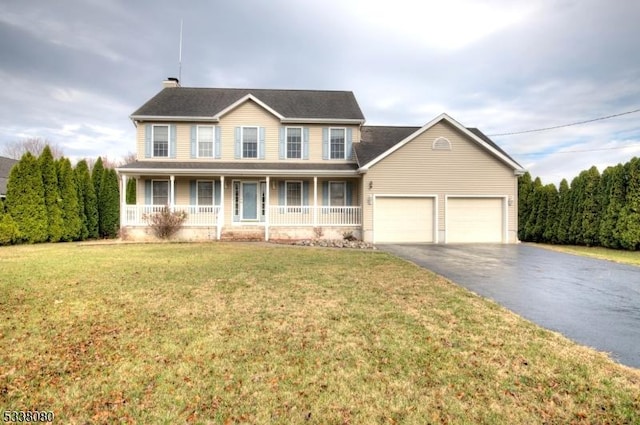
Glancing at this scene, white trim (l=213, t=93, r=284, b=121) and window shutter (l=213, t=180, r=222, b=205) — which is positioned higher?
white trim (l=213, t=93, r=284, b=121)

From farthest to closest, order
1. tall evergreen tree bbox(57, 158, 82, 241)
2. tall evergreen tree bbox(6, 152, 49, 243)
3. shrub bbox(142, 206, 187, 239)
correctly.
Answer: tall evergreen tree bbox(57, 158, 82, 241) → shrub bbox(142, 206, 187, 239) → tall evergreen tree bbox(6, 152, 49, 243)

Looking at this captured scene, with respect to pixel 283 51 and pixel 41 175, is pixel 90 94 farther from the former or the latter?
pixel 283 51

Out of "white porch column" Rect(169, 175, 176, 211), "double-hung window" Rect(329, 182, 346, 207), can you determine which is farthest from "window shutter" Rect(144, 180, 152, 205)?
"double-hung window" Rect(329, 182, 346, 207)

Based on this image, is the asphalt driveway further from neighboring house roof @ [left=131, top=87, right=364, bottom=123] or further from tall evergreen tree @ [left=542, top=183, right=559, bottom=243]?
neighboring house roof @ [left=131, top=87, right=364, bottom=123]

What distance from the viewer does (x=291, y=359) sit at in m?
3.28

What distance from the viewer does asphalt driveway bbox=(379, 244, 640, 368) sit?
13.7ft

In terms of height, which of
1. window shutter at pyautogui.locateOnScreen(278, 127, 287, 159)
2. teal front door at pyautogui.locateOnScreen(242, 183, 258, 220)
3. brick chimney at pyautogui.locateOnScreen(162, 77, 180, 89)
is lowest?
teal front door at pyautogui.locateOnScreen(242, 183, 258, 220)

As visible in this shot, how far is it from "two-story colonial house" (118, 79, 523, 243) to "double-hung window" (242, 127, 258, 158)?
5 cm

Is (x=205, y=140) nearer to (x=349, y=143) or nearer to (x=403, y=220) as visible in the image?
(x=349, y=143)

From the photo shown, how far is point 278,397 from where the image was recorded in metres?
2.63

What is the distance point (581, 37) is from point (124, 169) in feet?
80.6

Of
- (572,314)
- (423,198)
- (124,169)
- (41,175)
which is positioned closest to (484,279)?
(572,314)

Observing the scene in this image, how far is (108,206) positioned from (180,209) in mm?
6278

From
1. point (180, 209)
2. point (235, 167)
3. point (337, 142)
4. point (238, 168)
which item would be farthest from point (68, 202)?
point (337, 142)
